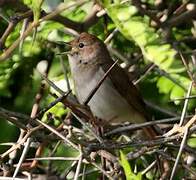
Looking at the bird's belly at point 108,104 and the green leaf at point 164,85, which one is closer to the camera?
the green leaf at point 164,85

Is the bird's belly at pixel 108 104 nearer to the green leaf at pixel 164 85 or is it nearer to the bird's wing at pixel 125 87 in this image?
the bird's wing at pixel 125 87

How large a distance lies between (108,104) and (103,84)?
15cm

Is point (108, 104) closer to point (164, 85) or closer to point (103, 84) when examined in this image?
point (103, 84)

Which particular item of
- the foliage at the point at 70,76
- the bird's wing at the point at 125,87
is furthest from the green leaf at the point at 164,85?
the bird's wing at the point at 125,87

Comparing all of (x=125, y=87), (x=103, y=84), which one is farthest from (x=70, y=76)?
(x=125, y=87)

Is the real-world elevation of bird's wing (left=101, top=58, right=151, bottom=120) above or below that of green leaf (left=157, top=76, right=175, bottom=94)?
above

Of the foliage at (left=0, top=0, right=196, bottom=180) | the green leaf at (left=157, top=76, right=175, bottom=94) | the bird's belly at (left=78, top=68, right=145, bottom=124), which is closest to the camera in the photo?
the foliage at (left=0, top=0, right=196, bottom=180)

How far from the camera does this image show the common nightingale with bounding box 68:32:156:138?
4.82m

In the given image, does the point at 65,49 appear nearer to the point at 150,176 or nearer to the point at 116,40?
the point at 116,40

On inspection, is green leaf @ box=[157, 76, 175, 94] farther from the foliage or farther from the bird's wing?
the bird's wing

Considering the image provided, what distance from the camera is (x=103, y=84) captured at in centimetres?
494

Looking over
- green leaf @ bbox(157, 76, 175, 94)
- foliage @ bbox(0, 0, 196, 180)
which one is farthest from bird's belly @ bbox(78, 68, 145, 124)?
green leaf @ bbox(157, 76, 175, 94)

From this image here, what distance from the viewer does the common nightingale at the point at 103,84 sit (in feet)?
15.8

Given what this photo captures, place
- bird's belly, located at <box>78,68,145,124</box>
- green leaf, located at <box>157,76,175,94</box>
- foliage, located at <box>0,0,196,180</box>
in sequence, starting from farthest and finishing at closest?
bird's belly, located at <box>78,68,145,124</box>
green leaf, located at <box>157,76,175,94</box>
foliage, located at <box>0,0,196,180</box>
